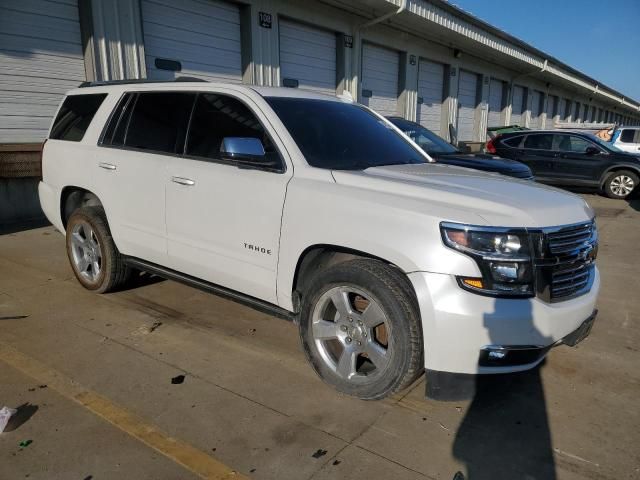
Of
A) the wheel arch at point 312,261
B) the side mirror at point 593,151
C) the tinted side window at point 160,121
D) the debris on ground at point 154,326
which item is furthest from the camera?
the side mirror at point 593,151

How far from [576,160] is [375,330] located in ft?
38.5

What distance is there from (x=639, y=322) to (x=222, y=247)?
3695 millimetres

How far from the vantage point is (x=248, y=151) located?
10.4ft

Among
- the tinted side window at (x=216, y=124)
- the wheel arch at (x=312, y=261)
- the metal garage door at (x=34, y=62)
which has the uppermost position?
the metal garage door at (x=34, y=62)

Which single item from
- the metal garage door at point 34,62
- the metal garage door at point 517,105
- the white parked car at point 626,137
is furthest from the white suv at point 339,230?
the metal garage door at point 517,105

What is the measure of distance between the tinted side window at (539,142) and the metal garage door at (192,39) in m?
7.66

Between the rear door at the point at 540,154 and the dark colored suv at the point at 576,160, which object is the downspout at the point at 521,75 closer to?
the dark colored suv at the point at 576,160

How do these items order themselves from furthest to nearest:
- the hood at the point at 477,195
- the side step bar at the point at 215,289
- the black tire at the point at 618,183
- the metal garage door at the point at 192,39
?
the black tire at the point at 618,183
the metal garage door at the point at 192,39
the side step bar at the point at 215,289
the hood at the point at 477,195

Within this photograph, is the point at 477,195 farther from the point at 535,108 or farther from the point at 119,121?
the point at 535,108

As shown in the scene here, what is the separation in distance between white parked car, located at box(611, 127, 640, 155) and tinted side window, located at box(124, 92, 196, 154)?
17764 mm

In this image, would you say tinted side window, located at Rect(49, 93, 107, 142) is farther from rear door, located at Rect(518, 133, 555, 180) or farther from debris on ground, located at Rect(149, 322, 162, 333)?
rear door, located at Rect(518, 133, 555, 180)

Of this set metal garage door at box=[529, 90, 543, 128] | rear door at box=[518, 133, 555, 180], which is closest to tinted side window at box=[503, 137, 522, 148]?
rear door at box=[518, 133, 555, 180]

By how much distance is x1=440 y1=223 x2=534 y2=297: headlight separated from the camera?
8.13 feet

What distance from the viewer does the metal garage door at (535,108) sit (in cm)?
2980
